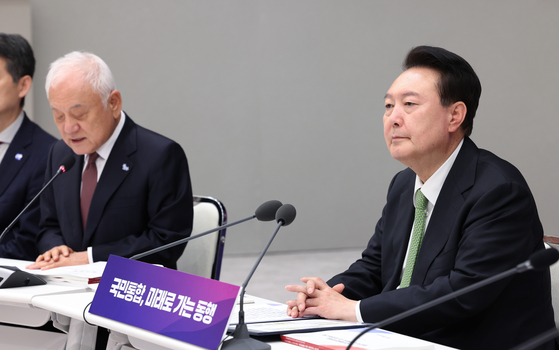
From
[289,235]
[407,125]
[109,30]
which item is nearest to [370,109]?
[289,235]

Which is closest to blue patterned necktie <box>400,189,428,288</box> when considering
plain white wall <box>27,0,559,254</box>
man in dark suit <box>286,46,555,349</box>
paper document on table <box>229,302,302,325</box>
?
man in dark suit <box>286,46,555,349</box>

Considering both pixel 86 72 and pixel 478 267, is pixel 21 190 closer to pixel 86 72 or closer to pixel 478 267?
pixel 86 72

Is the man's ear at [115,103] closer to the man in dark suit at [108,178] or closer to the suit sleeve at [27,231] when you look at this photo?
the man in dark suit at [108,178]

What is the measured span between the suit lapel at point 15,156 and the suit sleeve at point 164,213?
0.71 m

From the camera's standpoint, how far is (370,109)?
229 inches

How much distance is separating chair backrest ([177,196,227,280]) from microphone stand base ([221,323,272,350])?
1067 millimetres

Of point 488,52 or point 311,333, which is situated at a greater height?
point 488,52

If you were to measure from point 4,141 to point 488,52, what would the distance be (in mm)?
4611

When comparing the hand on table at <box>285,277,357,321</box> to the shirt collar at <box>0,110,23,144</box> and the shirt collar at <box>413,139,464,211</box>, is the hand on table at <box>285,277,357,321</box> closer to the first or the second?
the shirt collar at <box>413,139,464,211</box>

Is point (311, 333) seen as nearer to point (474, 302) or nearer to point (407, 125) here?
point (474, 302)

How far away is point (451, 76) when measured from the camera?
159cm

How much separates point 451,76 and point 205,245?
3.87ft

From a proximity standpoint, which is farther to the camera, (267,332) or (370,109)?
(370,109)

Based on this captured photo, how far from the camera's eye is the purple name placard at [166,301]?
1099 mm
